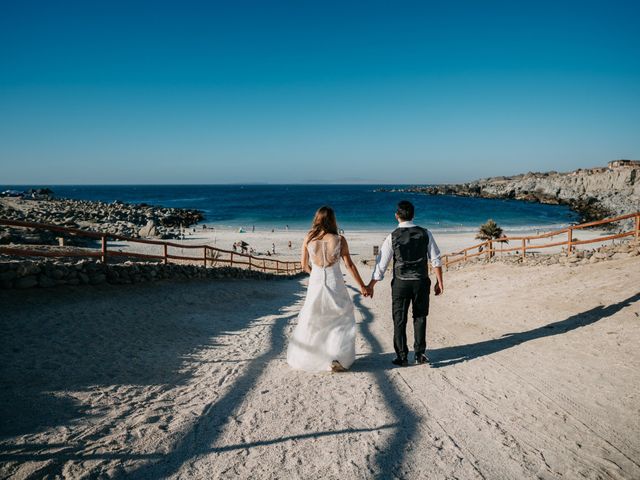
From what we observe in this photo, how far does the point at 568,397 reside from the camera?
4.09 m

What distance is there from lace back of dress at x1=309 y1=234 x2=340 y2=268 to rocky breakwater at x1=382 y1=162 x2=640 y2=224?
64065mm

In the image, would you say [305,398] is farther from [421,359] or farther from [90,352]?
[90,352]

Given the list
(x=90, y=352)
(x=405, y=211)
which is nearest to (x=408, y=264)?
(x=405, y=211)

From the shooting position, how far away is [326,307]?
15.4 feet

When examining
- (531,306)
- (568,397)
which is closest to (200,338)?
(568,397)

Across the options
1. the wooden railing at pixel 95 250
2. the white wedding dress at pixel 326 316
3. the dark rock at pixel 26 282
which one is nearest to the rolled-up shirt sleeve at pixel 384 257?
the white wedding dress at pixel 326 316

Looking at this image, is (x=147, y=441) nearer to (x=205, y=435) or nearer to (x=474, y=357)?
(x=205, y=435)

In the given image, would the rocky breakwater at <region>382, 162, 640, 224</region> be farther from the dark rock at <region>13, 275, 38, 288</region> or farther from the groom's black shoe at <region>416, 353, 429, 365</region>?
the dark rock at <region>13, 275, 38, 288</region>

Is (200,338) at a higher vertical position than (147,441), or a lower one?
lower

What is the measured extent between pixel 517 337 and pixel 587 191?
328ft

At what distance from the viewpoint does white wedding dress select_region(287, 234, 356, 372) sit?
A: 463 cm

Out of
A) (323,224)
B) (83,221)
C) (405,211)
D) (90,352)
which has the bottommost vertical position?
(90,352)

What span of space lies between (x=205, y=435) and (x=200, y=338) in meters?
3.78

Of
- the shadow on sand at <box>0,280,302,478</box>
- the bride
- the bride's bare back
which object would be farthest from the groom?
the shadow on sand at <box>0,280,302,478</box>
